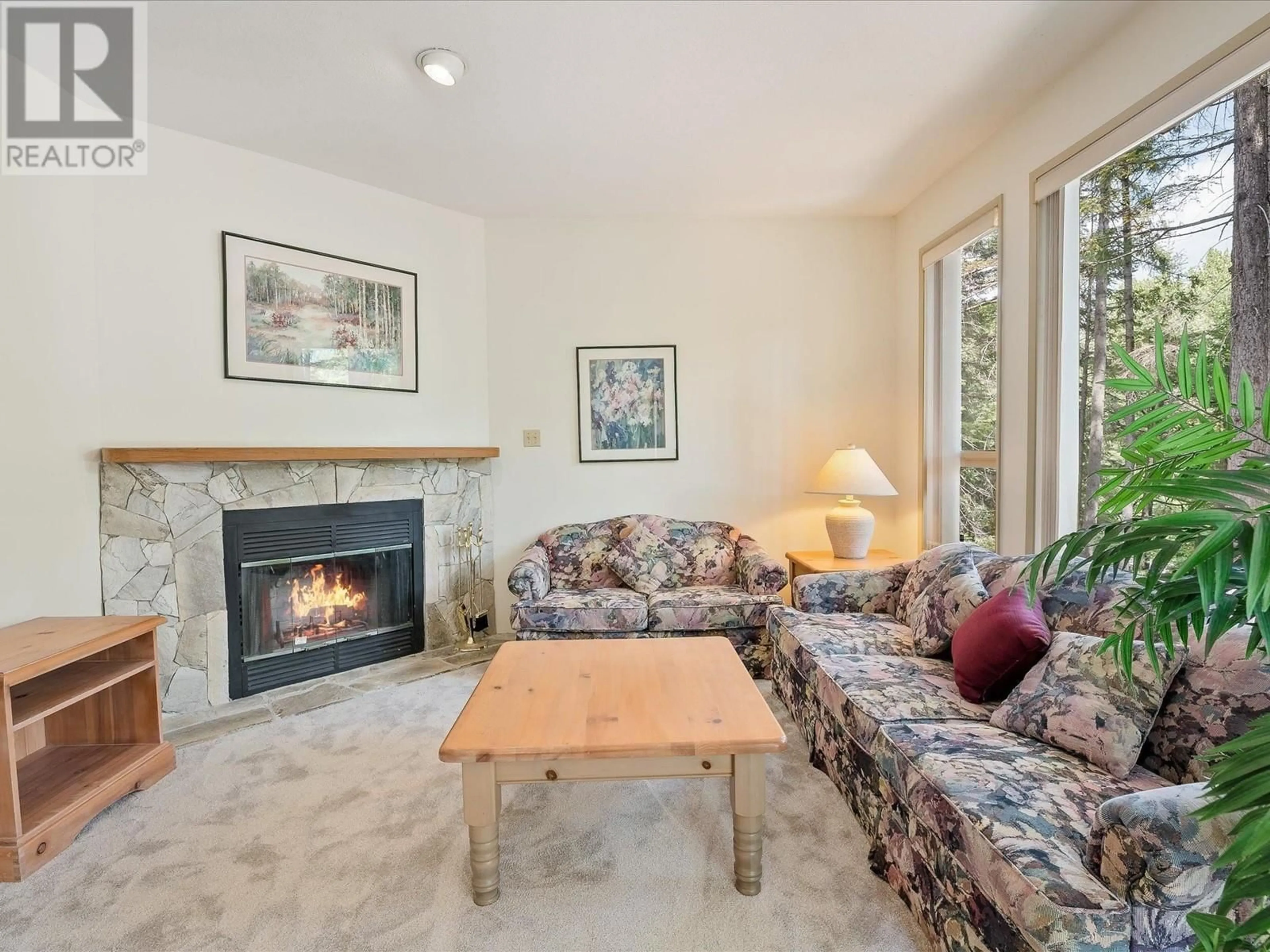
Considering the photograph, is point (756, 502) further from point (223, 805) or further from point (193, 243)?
point (193, 243)

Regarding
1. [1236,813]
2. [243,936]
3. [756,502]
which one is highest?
[756,502]

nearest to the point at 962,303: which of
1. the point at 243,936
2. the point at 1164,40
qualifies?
the point at 1164,40

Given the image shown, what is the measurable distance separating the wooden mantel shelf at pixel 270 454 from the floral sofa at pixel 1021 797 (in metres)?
2.30

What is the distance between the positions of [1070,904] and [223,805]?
241cm

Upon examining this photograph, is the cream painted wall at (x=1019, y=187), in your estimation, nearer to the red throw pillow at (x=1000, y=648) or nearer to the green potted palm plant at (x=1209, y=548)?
the red throw pillow at (x=1000, y=648)

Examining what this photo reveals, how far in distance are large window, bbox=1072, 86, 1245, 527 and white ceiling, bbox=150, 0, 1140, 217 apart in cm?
52

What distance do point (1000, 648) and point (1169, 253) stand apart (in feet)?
4.97

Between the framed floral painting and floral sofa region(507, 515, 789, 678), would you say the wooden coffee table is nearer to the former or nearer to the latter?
floral sofa region(507, 515, 789, 678)

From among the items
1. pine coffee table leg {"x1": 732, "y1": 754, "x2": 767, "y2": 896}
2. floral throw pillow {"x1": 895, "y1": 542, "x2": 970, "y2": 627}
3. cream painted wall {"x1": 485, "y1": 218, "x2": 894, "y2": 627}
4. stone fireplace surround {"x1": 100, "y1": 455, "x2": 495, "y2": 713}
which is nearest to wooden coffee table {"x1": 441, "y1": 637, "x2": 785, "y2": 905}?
pine coffee table leg {"x1": 732, "y1": 754, "x2": 767, "y2": 896}

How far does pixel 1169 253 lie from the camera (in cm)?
201

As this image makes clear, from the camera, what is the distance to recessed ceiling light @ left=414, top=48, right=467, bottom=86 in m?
2.16

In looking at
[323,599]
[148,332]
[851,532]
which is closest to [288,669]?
[323,599]

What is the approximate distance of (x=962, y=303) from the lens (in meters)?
3.31

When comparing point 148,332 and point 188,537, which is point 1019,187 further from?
point 188,537
